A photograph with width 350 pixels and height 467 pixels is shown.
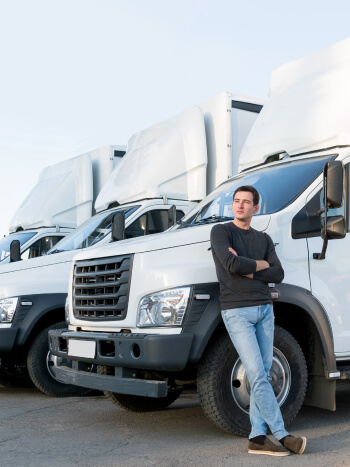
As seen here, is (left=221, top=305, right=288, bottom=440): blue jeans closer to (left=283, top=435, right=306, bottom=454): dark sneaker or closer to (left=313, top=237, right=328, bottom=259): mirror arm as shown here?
(left=283, top=435, right=306, bottom=454): dark sneaker

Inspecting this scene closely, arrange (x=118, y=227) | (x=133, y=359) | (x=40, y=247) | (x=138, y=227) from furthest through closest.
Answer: (x=40, y=247) → (x=138, y=227) → (x=118, y=227) → (x=133, y=359)

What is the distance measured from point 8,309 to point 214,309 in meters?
3.20

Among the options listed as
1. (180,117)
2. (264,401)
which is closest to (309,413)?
(264,401)

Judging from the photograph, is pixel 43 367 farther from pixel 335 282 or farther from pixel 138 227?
pixel 335 282

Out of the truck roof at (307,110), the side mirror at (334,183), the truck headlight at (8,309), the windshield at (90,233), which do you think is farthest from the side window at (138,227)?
the side mirror at (334,183)

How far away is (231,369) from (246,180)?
2.08m

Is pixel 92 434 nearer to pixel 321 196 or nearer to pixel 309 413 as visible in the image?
pixel 309 413

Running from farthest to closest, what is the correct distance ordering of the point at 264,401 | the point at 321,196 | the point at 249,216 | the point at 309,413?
the point at 309,413
the point at 321,196
the point at 249,216
the point at 264,401

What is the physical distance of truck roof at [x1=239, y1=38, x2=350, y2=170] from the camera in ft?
20.9

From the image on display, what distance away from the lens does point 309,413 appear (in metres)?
6.48

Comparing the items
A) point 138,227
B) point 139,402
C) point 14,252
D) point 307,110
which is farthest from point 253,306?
point 14,252

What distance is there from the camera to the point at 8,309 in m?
7.43

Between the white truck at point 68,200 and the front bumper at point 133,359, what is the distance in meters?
6.39

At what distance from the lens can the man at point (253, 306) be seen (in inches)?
187
